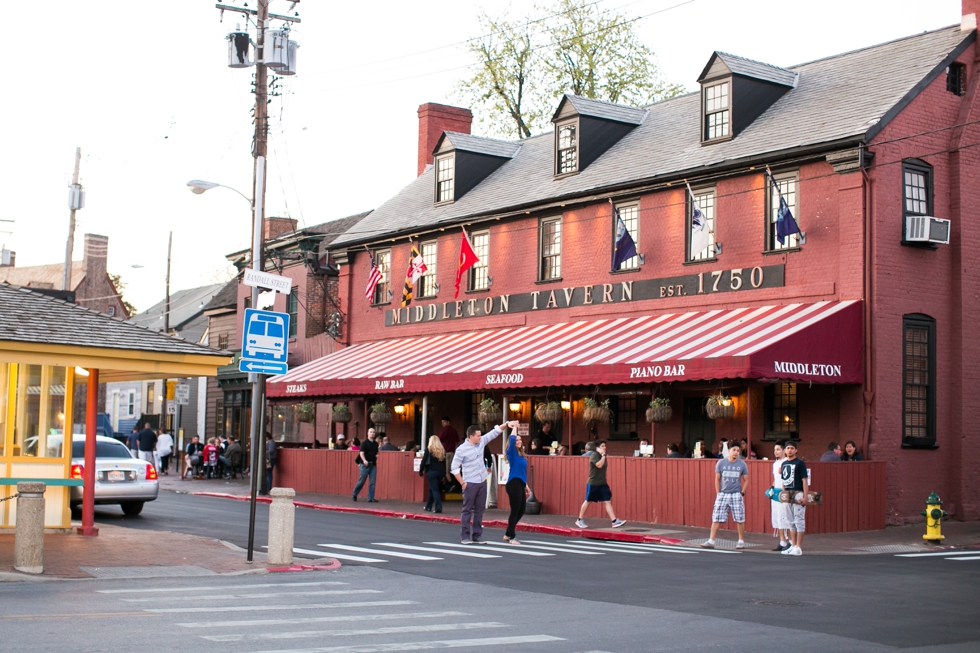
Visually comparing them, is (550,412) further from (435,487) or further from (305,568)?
(305,568)

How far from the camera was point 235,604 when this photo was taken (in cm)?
1108

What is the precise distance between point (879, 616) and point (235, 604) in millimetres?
5881

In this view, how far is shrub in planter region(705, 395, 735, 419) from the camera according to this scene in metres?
22.3

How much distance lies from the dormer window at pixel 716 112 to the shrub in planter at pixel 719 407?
6623 millimetres

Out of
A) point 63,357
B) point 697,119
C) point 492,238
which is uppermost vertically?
point 697,119

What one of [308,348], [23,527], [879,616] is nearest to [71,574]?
[23,527]

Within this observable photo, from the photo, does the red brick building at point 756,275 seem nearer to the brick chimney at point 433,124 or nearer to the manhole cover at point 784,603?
the brick chimney at point 433,124

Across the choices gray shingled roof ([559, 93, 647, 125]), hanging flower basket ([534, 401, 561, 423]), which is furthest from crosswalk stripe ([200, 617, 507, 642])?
gray shingled roof ([559, 93, 647, 125])

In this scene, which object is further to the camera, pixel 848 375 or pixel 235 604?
pixel 848 375

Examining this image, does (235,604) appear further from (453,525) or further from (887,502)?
(887,502)

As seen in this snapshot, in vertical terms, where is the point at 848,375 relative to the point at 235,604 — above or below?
above

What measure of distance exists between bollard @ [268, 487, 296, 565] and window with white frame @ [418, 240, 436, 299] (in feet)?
61.1

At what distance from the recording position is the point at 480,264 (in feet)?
103

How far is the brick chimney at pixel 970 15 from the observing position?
24062 mm
